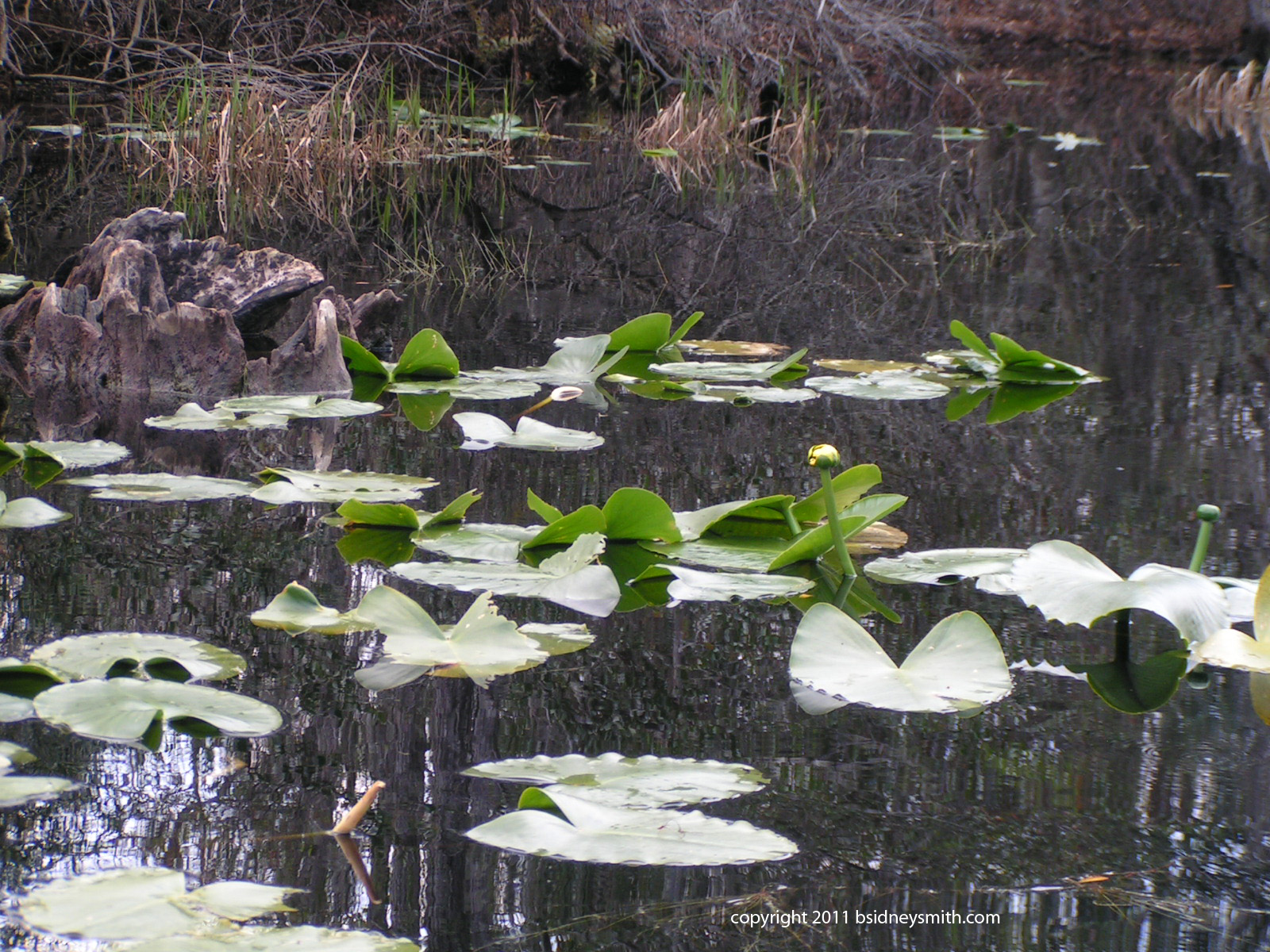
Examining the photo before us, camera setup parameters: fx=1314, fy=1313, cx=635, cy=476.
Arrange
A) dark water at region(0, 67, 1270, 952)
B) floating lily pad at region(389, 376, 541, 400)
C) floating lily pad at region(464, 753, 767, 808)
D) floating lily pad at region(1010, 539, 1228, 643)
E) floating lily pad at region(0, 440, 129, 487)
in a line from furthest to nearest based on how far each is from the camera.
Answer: floating lily pad at region(389, 376, 541, 400), floating lily pad at region(0, 440, 129, 487), floating lily pad at region(1010, 539, 1228, 643), floating lily pad at region(464, 753, 767, 808), dark water at region(0, 67, 1270, 952)

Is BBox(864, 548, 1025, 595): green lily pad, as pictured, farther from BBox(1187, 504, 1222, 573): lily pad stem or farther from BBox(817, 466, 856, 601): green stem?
BBox(1187, 504, 1222, 573): lily pad stem

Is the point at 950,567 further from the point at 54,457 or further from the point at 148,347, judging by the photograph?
the point at 148,347

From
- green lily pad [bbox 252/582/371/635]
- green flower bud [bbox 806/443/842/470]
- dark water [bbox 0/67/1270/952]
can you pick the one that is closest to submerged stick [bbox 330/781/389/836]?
dark water [bbox 0/67/1270/952]

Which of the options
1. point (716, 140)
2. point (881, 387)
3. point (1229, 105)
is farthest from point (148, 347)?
point (1229, 105)

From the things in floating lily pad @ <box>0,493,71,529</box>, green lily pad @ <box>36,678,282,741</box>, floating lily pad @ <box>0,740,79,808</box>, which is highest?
floating lily pad @ <box>0,493,71,529</box>

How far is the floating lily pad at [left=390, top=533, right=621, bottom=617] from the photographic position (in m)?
1.52

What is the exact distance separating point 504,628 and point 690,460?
2.76 ft

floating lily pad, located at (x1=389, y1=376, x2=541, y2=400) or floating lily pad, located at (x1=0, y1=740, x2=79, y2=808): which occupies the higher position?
floating lily pad, located at (x1=389, y1=376, x2=541, y2=400)

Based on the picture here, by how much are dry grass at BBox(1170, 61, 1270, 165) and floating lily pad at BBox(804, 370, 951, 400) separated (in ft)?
22.0

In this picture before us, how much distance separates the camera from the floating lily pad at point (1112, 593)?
4.47 feet

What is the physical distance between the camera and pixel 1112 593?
139 centimetres

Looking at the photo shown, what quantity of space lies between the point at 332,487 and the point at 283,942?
41.4 inches

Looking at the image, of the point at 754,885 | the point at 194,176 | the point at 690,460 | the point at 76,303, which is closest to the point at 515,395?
the point at 690,460

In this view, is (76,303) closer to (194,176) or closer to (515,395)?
(515,395)
